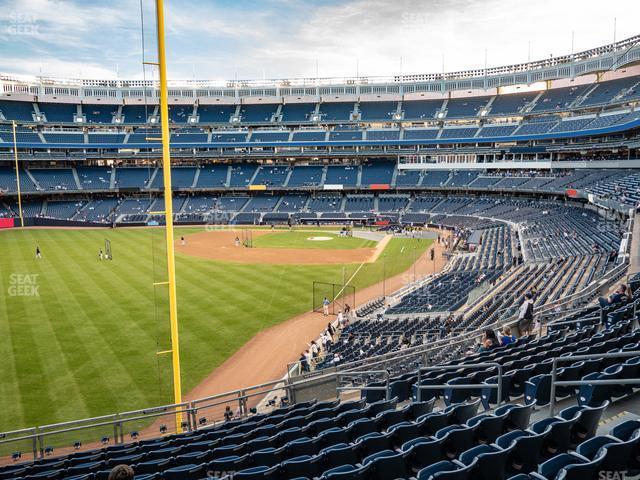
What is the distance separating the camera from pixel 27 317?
26.6 metres

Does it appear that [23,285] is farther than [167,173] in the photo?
Yes

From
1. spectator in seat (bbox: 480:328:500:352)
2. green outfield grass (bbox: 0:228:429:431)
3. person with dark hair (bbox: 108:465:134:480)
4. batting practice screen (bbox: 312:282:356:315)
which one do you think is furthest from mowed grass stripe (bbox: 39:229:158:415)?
person with dark hair (bbox: 108:465:134:480)

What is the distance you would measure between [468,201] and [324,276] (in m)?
42.6

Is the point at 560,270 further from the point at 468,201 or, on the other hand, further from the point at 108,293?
the point at 468,201

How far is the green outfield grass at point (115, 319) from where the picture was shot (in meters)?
18.1

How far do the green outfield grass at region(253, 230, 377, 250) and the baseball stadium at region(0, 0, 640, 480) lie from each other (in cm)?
76

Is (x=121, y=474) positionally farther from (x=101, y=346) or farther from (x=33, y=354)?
(x=33, y=354)

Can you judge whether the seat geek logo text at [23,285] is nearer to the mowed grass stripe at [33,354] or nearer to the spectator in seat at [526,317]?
the mowed grass stripe at [33,354]

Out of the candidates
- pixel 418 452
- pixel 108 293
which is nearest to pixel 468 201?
pixel 108 293

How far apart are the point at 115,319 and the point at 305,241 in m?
33.5

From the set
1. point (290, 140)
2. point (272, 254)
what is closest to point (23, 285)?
point (272, 254)

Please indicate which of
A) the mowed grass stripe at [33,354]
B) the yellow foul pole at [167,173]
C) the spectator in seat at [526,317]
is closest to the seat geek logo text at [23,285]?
the mowed grass stripe at [33,354]

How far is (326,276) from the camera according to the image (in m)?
38.7

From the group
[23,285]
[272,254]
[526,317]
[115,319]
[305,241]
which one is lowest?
[115,319]
